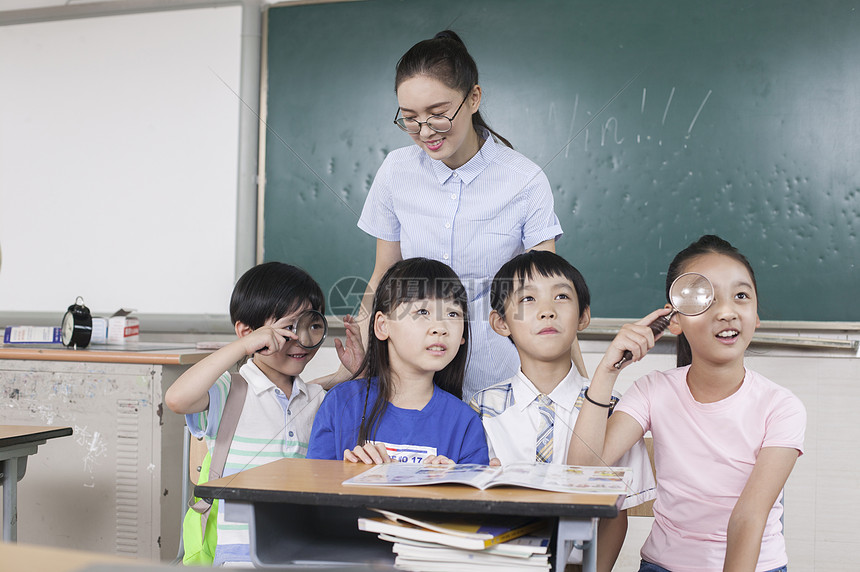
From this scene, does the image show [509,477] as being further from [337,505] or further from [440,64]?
[440,64]

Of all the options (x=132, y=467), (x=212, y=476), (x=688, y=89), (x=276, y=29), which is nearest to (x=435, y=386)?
(x=212, y=476)

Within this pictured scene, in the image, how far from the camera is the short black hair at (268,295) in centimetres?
176

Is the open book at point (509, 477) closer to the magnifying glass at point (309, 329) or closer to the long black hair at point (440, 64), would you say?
the magnifying glass at point (309, 329)

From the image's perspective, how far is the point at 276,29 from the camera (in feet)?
10.4

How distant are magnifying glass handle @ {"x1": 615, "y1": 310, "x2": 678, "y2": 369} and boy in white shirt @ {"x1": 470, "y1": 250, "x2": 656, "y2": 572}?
0.21m

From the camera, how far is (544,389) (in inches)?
61.5

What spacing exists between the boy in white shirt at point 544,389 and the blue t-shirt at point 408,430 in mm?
57

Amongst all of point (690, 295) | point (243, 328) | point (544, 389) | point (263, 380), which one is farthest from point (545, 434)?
point (243, 328)

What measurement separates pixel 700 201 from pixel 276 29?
6.40 feet

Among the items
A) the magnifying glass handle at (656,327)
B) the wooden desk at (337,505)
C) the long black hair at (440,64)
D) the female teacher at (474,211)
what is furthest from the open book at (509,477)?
the long black hair at (440,64)

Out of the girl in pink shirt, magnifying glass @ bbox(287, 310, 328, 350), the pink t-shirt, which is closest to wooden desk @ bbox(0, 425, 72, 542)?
magnifying glass @ bbox(287, 310, 328, 350)

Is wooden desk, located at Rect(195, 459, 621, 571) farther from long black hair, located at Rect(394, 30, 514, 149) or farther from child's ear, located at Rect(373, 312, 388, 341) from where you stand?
long black hair, located at Rect(394, 30, 514, 149)

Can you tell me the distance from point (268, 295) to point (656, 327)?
0.93 meters

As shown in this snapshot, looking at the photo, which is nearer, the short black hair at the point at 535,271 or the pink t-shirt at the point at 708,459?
the pink t-shirt at the point at 708,459
